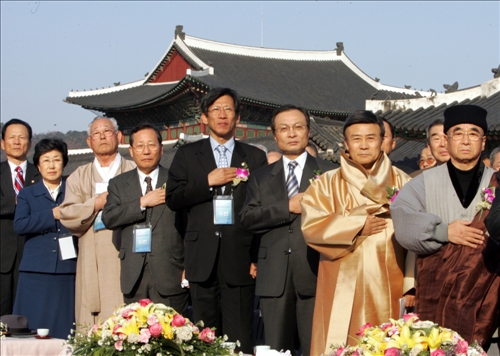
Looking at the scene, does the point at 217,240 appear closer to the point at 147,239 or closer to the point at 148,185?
the point at 147,239

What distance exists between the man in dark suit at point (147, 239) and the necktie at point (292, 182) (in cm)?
100

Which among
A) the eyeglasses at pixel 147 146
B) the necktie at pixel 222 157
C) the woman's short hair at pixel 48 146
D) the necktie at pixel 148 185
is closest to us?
the necktie at pixel 222 157

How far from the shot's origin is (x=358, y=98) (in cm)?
3506

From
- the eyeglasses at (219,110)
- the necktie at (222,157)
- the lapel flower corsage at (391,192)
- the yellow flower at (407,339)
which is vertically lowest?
the yellow flower at (407,339)

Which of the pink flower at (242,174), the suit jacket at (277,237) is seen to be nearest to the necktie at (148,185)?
the pink flower at (242,174)

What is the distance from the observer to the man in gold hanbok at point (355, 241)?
4.83 m

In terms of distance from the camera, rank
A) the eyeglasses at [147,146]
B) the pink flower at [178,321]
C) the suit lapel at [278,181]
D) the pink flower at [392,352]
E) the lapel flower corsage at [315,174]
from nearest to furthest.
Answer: the pink flower at [392,352], the pink flower at [178,321], the lapel flower corsage at [315,174], the suit lapel at [278,181], the eyeglasses at [147,146]

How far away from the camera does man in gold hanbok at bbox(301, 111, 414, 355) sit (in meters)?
4.83

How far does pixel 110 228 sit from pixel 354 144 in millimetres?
2113

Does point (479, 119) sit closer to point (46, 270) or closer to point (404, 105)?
point (46, 270)

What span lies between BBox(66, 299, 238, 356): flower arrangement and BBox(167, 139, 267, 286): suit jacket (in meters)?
2.00

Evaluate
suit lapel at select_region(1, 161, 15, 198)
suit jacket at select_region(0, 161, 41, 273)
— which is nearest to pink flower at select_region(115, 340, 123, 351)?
suit jacket at select_region(0, 161, 41, 273)

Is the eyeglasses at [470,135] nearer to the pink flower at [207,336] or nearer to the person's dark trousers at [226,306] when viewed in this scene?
the pink flower at [207,336]

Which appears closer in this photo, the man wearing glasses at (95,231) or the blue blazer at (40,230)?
the man wearing glasses at (95,231)
